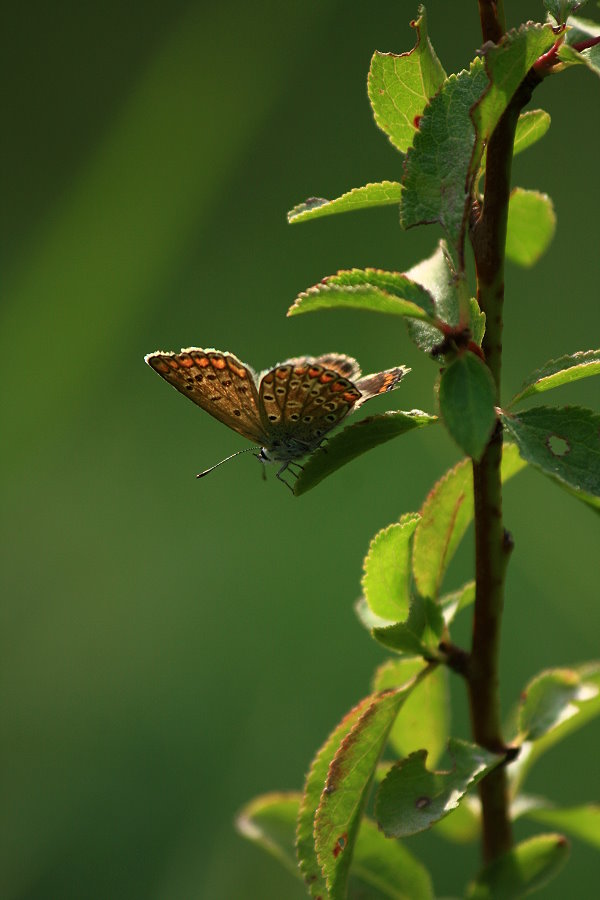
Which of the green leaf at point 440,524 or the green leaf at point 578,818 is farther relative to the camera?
the green leaf at point 578,818

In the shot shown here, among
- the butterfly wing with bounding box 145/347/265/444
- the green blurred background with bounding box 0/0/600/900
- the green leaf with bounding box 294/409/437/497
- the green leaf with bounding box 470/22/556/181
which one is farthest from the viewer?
the green blurred background with bounding box 0/0/600/900

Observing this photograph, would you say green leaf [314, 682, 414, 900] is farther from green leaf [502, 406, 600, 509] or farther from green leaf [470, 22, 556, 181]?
green leaf [470, 22, 556, 181]

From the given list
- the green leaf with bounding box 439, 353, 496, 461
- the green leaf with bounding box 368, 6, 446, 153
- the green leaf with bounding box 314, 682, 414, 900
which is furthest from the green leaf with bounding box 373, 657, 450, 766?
the green leaf with bounding box 368, 6, 446, 153

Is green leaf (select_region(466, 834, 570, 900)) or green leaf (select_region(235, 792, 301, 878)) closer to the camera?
green leaf (select_region(466, 834, 570, 900))

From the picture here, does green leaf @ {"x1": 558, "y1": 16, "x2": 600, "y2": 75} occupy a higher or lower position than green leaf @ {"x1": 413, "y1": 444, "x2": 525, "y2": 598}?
higher

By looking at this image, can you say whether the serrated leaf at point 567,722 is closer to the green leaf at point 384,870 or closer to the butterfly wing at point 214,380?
the green leaf at point 384,870

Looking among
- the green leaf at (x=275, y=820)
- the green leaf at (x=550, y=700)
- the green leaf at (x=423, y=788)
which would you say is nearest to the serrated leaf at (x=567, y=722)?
the green leaf at (x=550, y=700)

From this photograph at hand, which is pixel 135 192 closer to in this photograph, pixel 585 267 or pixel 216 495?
pixel 216 495
